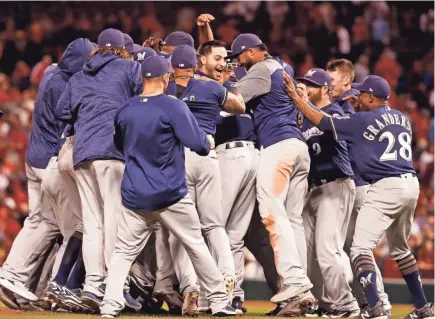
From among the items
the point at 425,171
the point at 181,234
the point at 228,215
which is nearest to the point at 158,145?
the point at 181,234

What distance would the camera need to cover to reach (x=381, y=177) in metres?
9.35

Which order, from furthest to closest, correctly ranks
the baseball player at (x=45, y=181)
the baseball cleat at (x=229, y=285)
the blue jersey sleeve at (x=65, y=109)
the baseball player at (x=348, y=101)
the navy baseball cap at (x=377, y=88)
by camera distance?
the baseball player at (x=348, y=101), the baseball player at (x=45, y=181), the navy baseball cap at (x=377, y=88), the blue jersey sleeve at (x=65, y=109), the baseball cleat at (x=229, y=285)

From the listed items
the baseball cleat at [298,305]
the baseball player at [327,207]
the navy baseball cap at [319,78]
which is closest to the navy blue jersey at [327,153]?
the baseball player at [327,207]

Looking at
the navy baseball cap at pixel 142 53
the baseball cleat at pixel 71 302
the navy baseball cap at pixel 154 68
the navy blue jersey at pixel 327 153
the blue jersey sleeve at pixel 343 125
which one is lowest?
the baseball cleat at pixel 71 302

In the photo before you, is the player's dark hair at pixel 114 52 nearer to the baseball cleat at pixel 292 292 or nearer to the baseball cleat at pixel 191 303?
the baseball cleat at pixel 191 303

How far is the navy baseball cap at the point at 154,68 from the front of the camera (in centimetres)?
842

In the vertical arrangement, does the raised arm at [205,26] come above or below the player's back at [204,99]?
above

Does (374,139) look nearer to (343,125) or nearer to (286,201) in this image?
(343,125)

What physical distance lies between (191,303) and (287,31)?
12.4 m

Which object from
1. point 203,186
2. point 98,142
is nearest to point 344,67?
point 203,186

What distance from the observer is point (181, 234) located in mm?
8398

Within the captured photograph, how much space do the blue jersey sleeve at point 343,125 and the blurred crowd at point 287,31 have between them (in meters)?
8.74

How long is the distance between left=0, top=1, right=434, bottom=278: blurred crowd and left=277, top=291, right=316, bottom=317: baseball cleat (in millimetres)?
9248

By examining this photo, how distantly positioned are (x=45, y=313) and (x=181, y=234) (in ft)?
5.36
